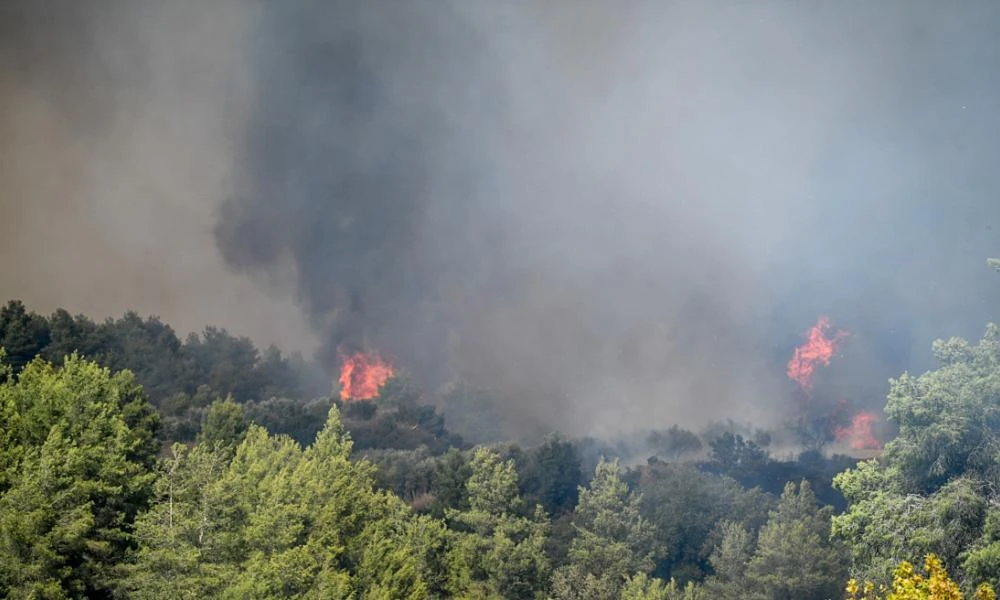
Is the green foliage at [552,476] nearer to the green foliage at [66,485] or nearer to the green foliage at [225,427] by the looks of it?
the green foliage at [225,427]

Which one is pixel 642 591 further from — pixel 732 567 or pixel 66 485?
pixel 66 485

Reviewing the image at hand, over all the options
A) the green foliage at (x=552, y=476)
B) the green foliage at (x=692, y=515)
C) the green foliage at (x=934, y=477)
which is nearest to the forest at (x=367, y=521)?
the green foliage at (x=934, y=477)

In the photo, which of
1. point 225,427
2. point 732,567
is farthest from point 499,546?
point 225,427

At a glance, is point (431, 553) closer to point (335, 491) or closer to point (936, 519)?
point (335, 491)

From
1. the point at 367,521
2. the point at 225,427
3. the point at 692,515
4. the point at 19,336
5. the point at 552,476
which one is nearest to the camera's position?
the point at 367,521

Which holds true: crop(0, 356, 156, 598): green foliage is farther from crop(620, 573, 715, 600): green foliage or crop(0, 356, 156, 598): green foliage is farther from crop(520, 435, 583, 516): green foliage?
crop(520, 435, 583, 516): green foliage

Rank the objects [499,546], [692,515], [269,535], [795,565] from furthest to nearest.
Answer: [692,515], [795,565], [499,546], [269,535]

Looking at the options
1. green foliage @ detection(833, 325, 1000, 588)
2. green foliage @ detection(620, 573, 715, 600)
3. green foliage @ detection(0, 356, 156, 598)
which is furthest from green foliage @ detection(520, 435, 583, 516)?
green foliage @ detection(833, 325, 1000, 588)

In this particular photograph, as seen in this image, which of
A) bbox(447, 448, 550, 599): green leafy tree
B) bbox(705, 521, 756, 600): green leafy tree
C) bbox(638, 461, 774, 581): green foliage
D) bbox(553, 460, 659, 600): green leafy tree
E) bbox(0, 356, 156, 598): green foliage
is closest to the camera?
bbox(0, 356, 156, 598): green foliage

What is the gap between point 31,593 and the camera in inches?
1427

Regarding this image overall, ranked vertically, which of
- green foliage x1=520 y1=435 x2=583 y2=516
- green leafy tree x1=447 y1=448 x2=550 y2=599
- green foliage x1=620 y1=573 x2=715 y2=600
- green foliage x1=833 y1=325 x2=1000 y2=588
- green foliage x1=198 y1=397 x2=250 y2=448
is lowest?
green foliage x1=833 y1=325 x2=1000 y2=588

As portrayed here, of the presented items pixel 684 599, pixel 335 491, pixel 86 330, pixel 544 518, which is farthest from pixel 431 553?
pixel 86 330

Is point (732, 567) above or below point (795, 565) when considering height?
above

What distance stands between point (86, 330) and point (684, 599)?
144 metres
